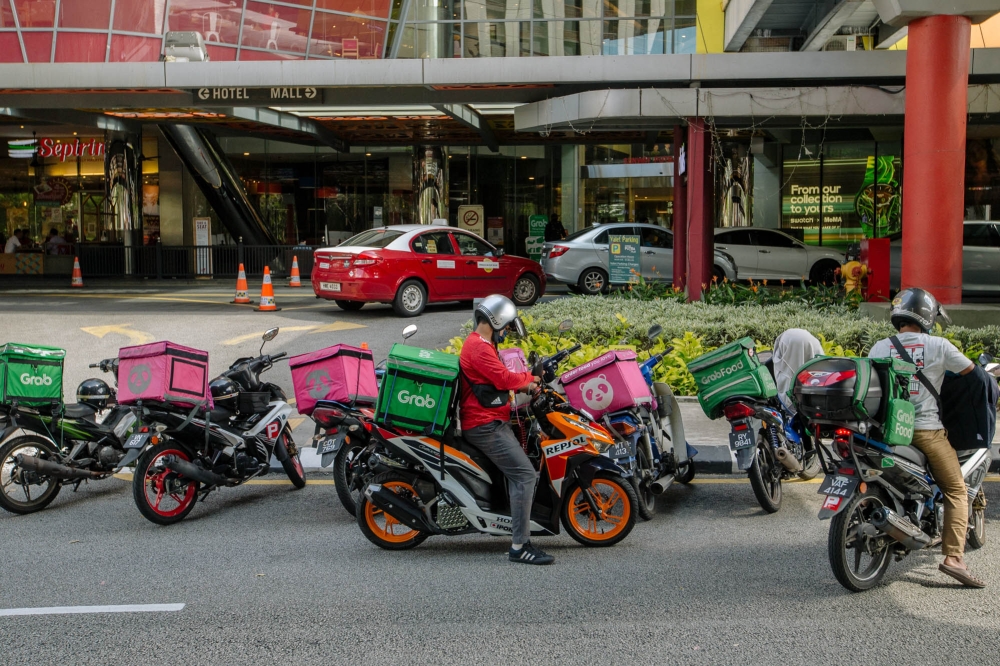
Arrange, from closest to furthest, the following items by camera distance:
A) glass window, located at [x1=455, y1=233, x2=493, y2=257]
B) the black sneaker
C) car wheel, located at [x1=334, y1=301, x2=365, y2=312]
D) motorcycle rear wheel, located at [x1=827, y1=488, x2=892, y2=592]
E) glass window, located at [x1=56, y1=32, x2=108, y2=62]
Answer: motorcycle rear wheel, located at [x1=827, y1=488, x2=892, y2=592] → the black sneaker → car wheel, located at [x1=334, y1=301, x2=365, y2=312] → glass window, located at [x1=455, y1=233, x2=493, y2=257] → glass window, located at [x1=56, y1=32, x2=108, y2=62]

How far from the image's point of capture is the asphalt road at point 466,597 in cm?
457

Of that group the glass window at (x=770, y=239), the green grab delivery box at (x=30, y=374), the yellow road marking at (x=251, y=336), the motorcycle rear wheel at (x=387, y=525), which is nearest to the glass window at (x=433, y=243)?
the yellow road marking at (x=251, y=336)

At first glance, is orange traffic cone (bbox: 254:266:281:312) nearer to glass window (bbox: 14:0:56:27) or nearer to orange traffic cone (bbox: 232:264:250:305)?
orange traffic cone (bbox: 232:264:250:305)

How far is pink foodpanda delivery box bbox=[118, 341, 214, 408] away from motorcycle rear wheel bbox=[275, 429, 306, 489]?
0.79 metres

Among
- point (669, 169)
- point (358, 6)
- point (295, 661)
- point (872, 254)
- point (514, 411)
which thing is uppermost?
point (358, 6)

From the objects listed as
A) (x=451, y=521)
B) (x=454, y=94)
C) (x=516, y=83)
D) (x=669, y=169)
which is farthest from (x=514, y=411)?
(x=669, y=169)

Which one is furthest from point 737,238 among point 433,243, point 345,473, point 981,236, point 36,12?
point 36,12

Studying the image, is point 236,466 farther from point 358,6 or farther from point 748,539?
point 358,6

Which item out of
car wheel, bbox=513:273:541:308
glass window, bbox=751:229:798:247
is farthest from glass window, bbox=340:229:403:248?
glass window, bbox=751:229:798:247

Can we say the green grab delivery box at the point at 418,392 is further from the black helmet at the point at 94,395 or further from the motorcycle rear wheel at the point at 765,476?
the black helmet at the point at 94,395

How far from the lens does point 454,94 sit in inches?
799

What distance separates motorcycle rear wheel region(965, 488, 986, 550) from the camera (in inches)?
225

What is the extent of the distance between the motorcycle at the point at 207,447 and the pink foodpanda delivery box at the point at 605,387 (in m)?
2.46

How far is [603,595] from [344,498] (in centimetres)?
228
